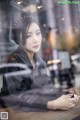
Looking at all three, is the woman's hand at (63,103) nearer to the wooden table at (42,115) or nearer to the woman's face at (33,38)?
the wooden table at (42,115)

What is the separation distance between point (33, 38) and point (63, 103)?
15.0 inches

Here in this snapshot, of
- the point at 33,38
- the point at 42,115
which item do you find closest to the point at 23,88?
the point at 42,115

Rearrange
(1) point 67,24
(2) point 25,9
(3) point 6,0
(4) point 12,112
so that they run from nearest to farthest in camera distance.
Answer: (4) point 12,112, (3) point 6,0, (2) point 25,9, (1) point 67,24

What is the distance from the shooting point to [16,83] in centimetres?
117

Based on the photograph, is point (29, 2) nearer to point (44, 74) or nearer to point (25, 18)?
point (25, 18)

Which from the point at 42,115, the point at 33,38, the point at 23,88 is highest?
the point at 33,38

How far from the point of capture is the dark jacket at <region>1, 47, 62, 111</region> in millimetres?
1158

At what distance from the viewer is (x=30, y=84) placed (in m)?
1.23

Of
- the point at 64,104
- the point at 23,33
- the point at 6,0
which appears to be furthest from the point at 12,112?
the point at 6,0

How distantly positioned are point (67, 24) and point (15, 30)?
2.39 ft

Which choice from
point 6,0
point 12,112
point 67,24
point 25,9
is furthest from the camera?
→ point 67,24

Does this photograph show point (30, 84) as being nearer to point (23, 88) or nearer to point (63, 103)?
point (23, 88)

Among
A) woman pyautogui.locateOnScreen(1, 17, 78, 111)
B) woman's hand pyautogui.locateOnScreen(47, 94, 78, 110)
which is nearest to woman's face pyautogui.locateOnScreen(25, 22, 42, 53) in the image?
woman pyautogui.locateOnScreen(1, 17, 78, 111)

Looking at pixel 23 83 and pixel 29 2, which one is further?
pixel 29 2
